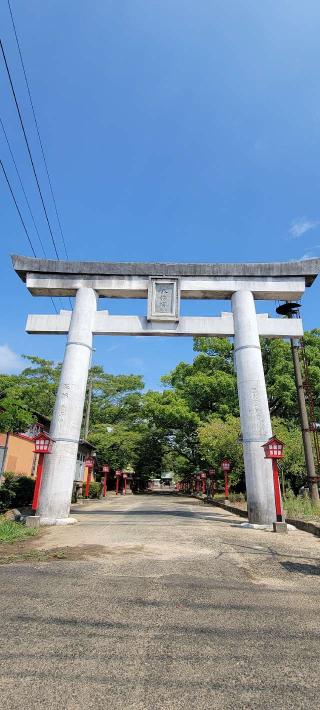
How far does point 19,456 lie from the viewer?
1906cm

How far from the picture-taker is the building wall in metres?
17.9

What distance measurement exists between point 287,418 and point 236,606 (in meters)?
28.6

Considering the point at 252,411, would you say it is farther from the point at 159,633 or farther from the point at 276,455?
the point at 159,633

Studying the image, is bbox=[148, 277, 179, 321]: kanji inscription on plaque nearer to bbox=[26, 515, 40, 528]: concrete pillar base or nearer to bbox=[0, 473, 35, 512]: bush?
bbox=[26, 515, 40, 528]: concrete pillar base

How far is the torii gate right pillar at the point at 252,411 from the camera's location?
10367 mm

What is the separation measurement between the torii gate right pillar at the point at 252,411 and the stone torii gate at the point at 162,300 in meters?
0.03

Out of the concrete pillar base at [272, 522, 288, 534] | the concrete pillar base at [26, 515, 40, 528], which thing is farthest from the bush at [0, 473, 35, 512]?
the concrete pillar base at [272, 522, 288, 534]

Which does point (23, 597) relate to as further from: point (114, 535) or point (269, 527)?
Answer: point (269, 527)

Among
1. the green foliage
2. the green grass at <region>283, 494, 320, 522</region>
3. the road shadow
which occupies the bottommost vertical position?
the road shadow

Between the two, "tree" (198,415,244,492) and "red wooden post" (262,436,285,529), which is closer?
"red wooden post" (262,436,285,529)

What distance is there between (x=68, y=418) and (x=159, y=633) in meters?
8.59

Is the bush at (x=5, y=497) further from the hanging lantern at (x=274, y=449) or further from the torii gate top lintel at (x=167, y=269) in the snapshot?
the hanging lantern at (x=274, y=449)

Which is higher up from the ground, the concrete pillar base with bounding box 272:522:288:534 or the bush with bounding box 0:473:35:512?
the bush with bounding box 0:473:35:512

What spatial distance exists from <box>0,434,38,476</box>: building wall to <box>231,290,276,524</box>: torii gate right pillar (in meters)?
11.2
